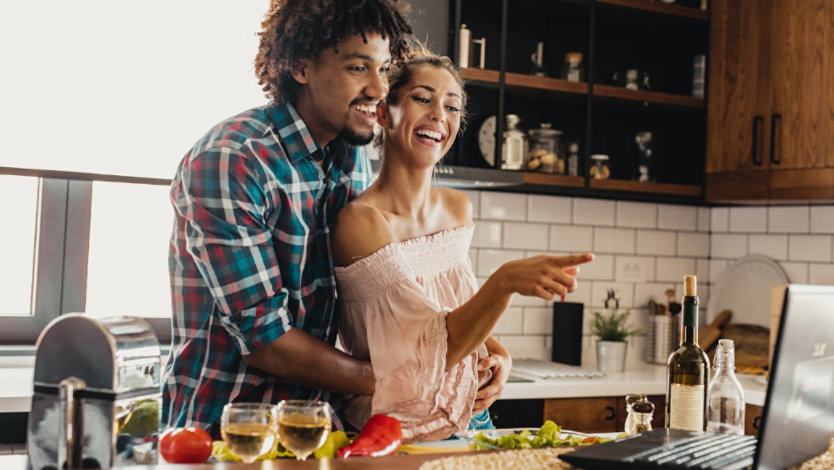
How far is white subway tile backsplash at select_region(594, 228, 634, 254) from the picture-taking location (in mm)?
3916

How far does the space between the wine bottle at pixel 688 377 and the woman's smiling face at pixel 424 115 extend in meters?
0.76

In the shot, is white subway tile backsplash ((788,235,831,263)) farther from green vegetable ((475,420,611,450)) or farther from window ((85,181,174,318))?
window ((85,181,174,318))

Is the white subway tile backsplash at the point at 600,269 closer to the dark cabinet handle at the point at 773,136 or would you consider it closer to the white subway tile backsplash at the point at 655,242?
the white subway tile backsplash at the point at 655,242

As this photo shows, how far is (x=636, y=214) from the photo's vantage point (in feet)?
13.1

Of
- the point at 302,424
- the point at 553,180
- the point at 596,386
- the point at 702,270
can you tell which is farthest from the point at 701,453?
the point at 702,270

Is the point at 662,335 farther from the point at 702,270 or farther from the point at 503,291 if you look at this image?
the point at 503,291

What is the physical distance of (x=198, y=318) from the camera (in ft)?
A: 6.26

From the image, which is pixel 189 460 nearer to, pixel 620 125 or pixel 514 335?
pixel 514 335

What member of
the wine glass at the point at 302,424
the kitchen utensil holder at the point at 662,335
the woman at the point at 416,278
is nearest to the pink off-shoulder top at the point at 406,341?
the woman at the point at 416,278

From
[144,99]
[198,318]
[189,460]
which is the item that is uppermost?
[144,99]

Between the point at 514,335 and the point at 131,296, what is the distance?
1.54m

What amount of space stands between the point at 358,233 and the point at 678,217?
2.49 meters

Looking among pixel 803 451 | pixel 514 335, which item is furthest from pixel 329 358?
pixel 514 335

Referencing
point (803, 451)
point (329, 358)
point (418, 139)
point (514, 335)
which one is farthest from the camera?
point (514, 335)
